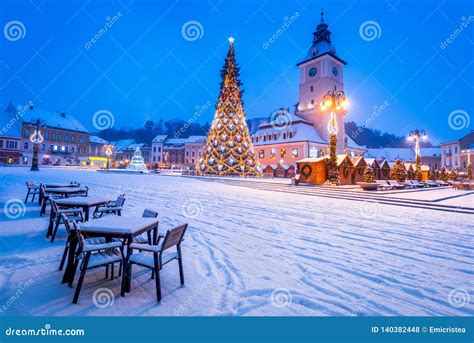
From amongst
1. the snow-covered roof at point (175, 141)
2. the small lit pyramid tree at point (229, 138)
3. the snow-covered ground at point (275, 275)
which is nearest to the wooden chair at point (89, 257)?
the snow-covered ground at point (275, 275)

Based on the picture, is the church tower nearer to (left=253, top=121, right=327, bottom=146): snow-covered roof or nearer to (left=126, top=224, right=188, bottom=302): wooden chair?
(left=253, top=121, right=327, bottom=146): snow-covered roof

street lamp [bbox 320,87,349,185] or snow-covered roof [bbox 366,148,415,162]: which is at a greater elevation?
snow-covered roof [bbox 366,148,415,162]

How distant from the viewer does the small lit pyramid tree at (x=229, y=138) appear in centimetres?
3016

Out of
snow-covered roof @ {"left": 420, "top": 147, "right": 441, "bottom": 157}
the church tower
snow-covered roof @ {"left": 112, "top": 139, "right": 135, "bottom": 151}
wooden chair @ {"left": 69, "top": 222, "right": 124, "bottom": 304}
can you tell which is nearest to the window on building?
the church tower

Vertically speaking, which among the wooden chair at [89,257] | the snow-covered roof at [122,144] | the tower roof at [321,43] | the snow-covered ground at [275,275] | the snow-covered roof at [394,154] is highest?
the tower roof at [321,43]

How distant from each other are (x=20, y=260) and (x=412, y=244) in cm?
858

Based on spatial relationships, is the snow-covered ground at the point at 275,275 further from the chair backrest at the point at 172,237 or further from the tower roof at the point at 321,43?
the tower roof at the point at 321,43

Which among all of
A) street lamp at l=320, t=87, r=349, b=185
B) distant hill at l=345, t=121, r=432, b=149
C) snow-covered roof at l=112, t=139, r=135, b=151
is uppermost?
distant hill at l=345, t=121, r=432, b=149

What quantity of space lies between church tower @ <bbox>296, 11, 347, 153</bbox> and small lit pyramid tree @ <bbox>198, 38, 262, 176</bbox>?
1934 centimetres

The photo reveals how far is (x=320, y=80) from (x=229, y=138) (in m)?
25.6

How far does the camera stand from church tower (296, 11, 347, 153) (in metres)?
43.5

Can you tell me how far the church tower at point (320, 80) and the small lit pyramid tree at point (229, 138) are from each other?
1934 centimetres

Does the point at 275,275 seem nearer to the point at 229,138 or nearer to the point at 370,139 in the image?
the point at 229,138
